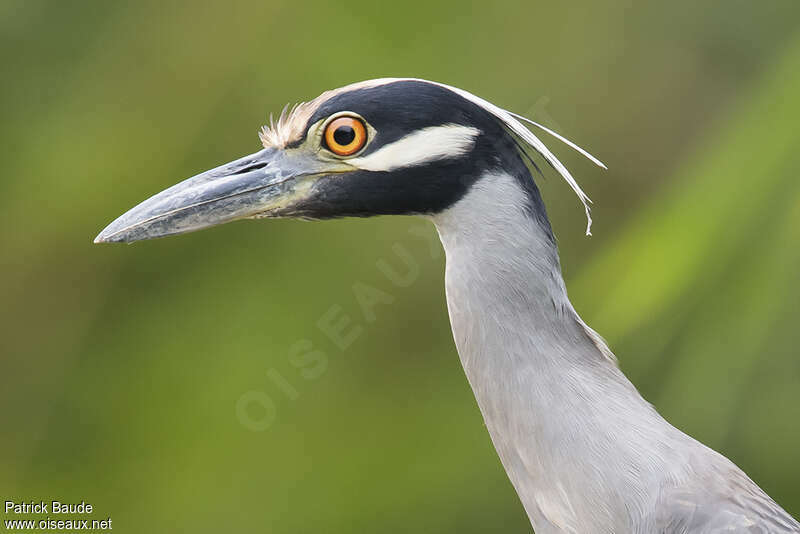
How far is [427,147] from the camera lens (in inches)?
65.5

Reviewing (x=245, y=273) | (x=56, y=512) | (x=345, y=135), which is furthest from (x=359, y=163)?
(x=56, y=512)

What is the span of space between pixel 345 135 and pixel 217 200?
0.28 meters

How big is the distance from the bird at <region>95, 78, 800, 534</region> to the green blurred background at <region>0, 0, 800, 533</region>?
2.94 ft

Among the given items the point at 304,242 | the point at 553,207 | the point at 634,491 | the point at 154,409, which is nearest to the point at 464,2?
the point at 553,207

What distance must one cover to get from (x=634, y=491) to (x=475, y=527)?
4.04 feet

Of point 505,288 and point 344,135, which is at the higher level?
point 344,135

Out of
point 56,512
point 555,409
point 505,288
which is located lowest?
point 56,512

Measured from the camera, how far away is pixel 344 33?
283 cm

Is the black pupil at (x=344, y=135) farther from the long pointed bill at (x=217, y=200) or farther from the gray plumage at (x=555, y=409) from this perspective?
the gray plumage at (x=555, y=409)

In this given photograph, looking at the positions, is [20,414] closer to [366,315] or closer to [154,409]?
[154,409]

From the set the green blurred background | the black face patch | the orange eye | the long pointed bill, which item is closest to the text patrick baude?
the green blurred background

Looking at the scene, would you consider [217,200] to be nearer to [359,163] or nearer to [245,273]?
[359,163]

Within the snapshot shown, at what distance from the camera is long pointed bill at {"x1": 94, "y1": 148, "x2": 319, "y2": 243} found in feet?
5.61

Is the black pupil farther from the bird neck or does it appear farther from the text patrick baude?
the text patrick baude
